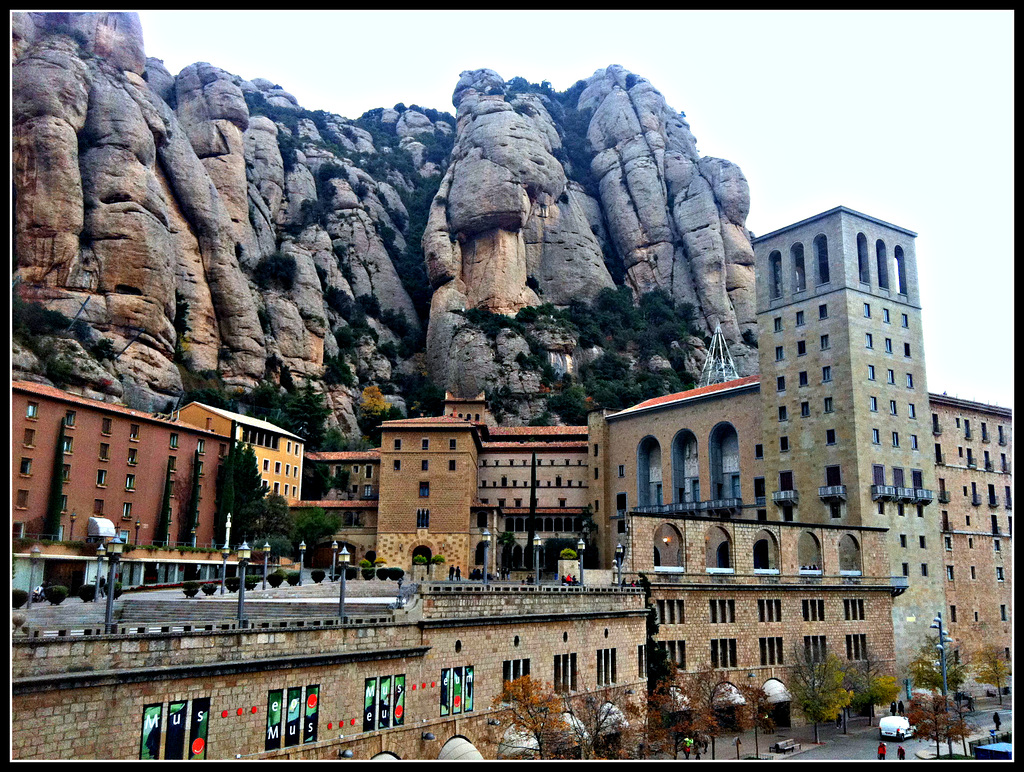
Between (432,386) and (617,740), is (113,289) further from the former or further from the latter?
(617,740)

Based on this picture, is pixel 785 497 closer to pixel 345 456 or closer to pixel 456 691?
pixel 456 691

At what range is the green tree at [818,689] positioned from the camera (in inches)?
1561

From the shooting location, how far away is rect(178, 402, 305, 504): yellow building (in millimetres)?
60406

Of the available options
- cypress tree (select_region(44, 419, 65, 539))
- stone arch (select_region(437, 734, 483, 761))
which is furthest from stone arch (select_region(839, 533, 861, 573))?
cypress tree (select_region(44, 419, 65, 539))

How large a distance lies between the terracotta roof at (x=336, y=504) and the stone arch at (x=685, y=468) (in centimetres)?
2250

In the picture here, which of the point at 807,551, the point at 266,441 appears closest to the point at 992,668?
the point at 807,551

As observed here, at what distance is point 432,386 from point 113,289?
114ft

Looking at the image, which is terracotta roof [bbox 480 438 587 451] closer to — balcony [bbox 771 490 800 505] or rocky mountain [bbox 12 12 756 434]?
rocky mountain [bbox 12 12 756 434]

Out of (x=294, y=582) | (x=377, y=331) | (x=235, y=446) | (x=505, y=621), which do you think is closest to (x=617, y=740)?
(x=505, y=621)

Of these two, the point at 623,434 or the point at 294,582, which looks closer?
the point at 294,582

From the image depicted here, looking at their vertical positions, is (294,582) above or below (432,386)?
below

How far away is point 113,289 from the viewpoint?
67625mm

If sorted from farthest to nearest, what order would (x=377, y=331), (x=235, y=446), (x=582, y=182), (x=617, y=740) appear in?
(x=582, y=182), (x=377, y=331), (x=235, y=446), (x=617, y=740)

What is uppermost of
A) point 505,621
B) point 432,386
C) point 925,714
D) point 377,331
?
point 377,331
